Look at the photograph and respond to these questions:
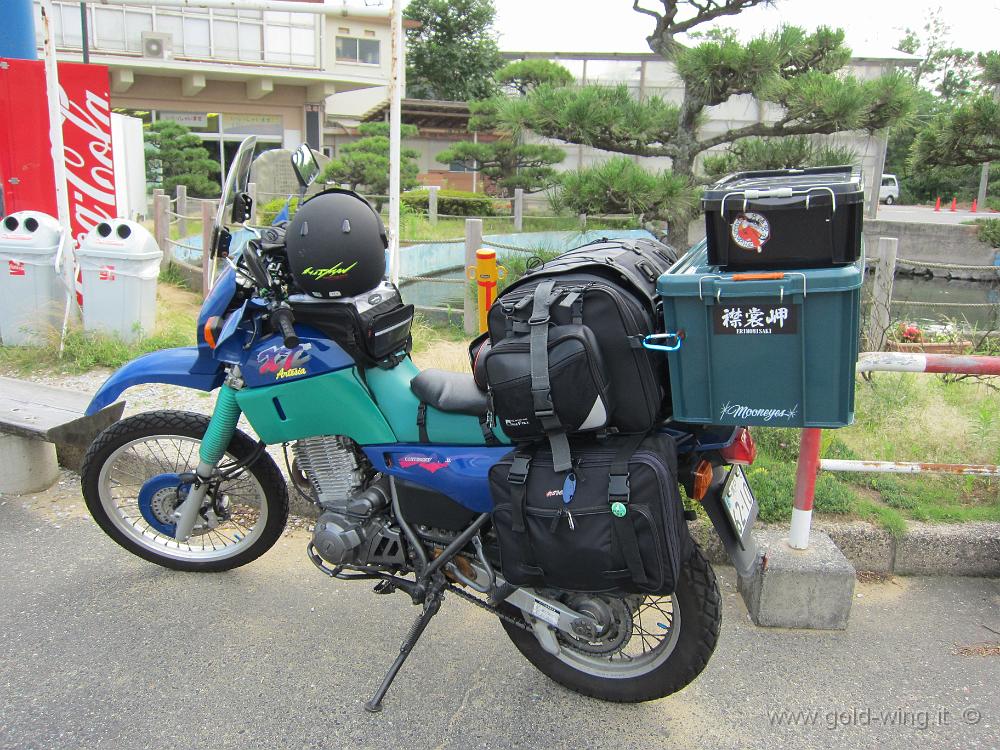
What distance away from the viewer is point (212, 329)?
280 cm

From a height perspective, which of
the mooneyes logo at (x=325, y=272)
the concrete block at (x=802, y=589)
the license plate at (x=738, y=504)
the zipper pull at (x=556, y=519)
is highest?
the mooneyes logo at (x=325, y=272)

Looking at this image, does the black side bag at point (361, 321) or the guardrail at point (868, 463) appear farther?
the guardrail at point (868, 463)

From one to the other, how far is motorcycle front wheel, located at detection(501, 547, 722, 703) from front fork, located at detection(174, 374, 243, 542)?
1198mm

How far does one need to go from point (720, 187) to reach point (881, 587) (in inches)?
75.3

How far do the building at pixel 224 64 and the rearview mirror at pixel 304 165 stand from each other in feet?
63.3

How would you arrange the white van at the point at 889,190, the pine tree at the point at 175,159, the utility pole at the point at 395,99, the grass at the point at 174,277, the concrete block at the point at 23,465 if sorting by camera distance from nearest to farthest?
the concrete block at the point at 23,465
the utility pole at the point at 395,99
the grass at the point at 174,277
the pine tree at the point at 175,159
the white van at the point at 889,190

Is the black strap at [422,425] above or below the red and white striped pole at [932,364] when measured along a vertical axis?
below

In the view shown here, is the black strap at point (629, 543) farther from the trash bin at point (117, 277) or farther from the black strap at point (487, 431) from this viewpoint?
the trash bin at point (117, 277)

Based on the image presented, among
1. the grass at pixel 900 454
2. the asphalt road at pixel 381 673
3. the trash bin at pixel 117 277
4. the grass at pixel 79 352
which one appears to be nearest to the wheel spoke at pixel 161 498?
the asphalt road at pixel 381 673

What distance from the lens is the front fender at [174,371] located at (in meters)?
2.92

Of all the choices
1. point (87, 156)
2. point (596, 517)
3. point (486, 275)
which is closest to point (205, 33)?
point (87, 156)

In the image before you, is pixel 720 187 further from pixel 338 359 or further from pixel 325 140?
pixel 325 140

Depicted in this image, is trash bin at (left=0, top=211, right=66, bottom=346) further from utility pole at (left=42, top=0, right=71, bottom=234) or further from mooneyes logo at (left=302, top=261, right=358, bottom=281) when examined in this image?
mooneyes logo at (left=302, top=261, right=358, bottom=281)

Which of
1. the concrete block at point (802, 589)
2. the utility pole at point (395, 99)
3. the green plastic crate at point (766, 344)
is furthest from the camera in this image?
the utility pole at point (395, 99)
